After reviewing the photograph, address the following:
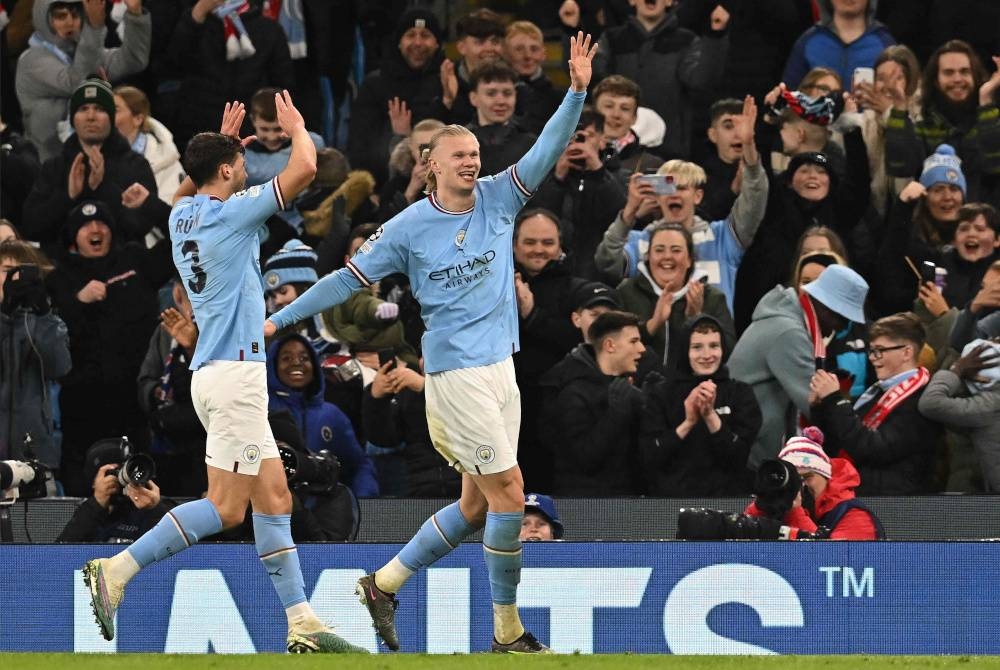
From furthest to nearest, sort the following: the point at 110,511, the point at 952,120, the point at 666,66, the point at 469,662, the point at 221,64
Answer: the point at 221,64, the point at 666,66, the point at 952,120, the point at 110,511, the point at 469,662

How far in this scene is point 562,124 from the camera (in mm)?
8695

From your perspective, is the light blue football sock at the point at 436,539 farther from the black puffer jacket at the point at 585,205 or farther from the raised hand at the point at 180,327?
the black puffer jacket at the point at 585,205

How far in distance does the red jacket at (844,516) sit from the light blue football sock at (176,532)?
10.3 ft

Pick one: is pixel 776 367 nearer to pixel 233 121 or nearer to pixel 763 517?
pixel 763 517

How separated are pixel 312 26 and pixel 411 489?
600cm

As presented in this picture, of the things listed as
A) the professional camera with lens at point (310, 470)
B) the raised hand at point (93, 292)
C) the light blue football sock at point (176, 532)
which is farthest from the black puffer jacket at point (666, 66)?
the light blue football sock at point (176, 532)

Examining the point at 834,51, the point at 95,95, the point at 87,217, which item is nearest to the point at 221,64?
the point at 95,95

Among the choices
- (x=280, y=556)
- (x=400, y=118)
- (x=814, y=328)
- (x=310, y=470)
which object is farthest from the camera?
(x=400, y=118)

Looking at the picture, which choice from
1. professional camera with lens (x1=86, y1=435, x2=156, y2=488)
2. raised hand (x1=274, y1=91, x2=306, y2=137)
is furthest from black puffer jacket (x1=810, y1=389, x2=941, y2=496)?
raised hand (x1=274, y1=91, x2=306, y2=137)

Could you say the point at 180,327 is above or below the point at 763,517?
above

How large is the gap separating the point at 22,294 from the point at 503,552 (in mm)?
4982

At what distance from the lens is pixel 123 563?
8.62 m

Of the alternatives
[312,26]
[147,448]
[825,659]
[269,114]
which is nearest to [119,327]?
[147,448]

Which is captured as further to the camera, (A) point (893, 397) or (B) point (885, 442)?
(A) point (893, 397)
